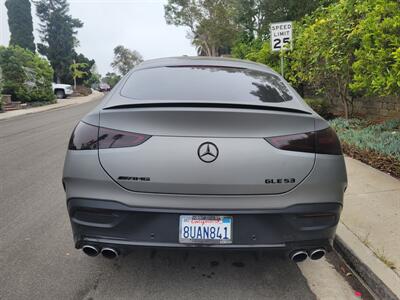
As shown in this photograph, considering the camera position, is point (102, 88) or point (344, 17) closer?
point (344, 17)

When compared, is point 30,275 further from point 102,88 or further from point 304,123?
point 102,88

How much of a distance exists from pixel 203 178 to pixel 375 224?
7.08ft

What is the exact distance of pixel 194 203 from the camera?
2293mm

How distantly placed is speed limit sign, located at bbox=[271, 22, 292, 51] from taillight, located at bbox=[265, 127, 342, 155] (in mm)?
6881

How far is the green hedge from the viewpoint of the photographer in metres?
5.94

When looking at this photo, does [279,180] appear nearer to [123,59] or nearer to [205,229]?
[205,229]

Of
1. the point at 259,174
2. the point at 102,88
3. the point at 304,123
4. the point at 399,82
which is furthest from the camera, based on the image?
the point at 102,88

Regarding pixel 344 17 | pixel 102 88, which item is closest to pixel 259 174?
pixel 344 17

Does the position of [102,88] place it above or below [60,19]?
below

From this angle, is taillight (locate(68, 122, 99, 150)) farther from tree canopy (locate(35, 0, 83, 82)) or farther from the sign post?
tree canopy (locate(35, 0, 83, 82))

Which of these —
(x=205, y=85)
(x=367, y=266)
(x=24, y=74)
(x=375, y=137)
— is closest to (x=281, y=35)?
(x=375, y=137)

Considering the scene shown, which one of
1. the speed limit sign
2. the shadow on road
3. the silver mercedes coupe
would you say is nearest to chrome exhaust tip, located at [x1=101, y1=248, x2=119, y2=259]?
the silver mercedes coupe

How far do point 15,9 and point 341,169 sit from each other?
48949 mm

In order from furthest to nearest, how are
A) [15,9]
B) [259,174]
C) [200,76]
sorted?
[15,9], [200,76], [259,174]
